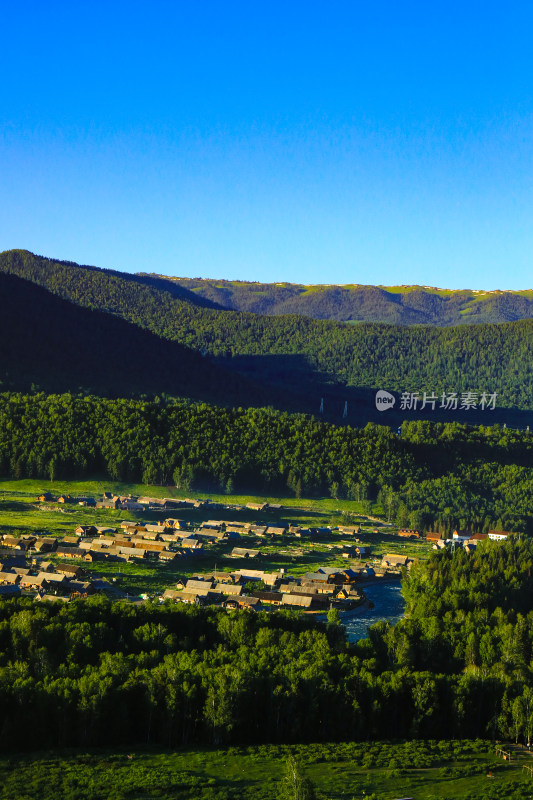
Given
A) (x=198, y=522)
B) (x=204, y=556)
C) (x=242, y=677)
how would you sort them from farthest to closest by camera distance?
(x=198, y=522), (x=204, y=556), (x=242, y=677)

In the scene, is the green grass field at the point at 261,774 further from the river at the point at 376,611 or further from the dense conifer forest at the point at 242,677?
the river at the point at 376,611

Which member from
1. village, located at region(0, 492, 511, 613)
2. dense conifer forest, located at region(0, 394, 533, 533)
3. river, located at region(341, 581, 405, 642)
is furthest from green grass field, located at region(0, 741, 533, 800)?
dense conifer forest, located at region(0, 394, 533, 533)

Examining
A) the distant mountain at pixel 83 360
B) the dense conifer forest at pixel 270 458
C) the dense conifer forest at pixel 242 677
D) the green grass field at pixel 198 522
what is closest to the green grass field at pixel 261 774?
the dense conifer forest at pixel 242 677

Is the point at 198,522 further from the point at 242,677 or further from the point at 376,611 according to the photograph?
the point at 242,677

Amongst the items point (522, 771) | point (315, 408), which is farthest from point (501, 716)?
point (315, 408)

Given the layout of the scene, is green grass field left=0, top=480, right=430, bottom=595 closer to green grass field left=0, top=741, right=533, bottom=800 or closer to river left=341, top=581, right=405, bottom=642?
river left=341, top=581, right=405, bottom=642

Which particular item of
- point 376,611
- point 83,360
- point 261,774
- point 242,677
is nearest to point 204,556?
point 376,611

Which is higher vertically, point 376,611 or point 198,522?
point 198,522
